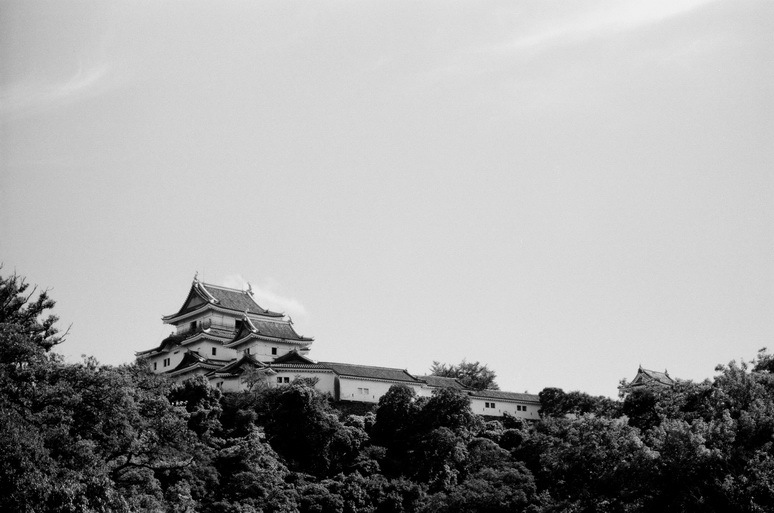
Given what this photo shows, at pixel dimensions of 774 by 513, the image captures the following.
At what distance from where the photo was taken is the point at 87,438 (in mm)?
20141

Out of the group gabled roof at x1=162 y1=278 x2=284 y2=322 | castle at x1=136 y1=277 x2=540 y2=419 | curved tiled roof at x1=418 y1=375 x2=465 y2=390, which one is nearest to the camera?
castle at x1=136 y1=277 x2=540 y2=419

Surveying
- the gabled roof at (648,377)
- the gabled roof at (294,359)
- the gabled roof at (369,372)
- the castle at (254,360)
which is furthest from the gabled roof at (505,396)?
the gabled roof at (294,359)

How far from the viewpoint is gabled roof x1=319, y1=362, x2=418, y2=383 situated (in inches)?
1934

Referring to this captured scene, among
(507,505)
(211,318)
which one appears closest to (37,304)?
(507,505)

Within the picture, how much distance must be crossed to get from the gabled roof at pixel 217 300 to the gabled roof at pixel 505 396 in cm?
1220

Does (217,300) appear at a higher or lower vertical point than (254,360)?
higher

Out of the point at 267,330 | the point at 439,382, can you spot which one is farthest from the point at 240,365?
the point at 439,382

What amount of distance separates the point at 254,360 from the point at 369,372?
579 centimetres

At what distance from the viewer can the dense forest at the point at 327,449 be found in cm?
1927

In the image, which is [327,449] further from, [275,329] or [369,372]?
[275,329]

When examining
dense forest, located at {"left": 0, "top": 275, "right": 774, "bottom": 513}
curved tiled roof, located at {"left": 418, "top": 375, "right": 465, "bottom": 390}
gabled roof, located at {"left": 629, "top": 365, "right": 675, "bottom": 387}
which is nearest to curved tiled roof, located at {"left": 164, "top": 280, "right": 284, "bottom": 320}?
curved tiled roof, located at {"left": 418, "top": 375, "right": 465, "bottom": 390}

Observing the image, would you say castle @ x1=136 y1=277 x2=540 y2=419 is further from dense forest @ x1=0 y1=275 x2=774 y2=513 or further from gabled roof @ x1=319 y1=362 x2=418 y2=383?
dense forest @ x1=0 y1=275 x2=774 y2=513

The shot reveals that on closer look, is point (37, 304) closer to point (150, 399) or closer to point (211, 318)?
point (150, 399)

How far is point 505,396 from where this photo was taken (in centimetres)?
5259
